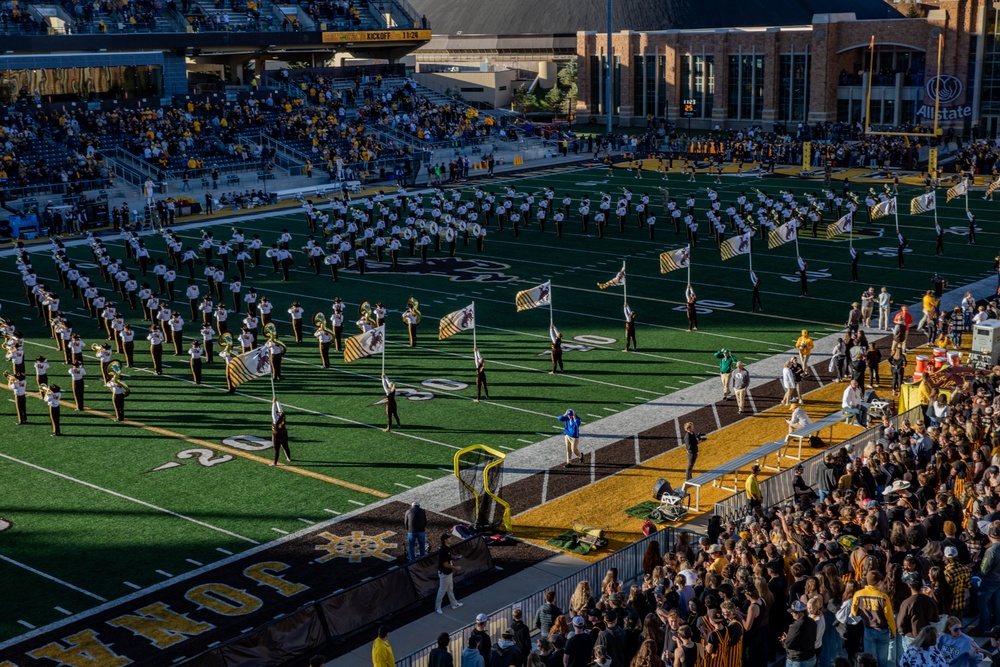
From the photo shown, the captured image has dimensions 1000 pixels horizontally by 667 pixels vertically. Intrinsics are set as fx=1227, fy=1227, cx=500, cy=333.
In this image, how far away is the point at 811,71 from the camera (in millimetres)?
63938

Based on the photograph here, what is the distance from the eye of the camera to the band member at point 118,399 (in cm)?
2119

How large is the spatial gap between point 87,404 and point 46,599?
8.40 metres

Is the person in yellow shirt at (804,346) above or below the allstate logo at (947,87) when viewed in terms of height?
below

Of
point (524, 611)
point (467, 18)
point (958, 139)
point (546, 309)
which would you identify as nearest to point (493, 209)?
point (546, 309)

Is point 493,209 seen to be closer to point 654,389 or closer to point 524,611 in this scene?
point 654,389

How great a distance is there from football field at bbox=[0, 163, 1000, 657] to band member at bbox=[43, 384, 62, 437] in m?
0.40

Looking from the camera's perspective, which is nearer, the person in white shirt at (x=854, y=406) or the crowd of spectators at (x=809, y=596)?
the crowd of spectators at (x=809, y=596)

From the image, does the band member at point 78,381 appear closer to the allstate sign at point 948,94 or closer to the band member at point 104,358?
the band member at point 104,358

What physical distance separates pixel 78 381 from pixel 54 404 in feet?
5.15

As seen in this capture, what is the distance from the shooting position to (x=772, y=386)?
22781mm

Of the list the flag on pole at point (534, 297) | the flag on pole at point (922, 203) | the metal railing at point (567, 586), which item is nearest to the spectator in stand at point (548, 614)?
the metal railing at point (567, 586)

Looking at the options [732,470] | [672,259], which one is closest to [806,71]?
[672,259]

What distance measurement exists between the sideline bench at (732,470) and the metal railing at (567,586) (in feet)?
8.01

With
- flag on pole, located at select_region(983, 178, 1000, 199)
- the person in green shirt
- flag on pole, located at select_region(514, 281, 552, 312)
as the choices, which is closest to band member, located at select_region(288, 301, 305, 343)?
flag on pole, located at select_region(514, 281, 552, 312)
